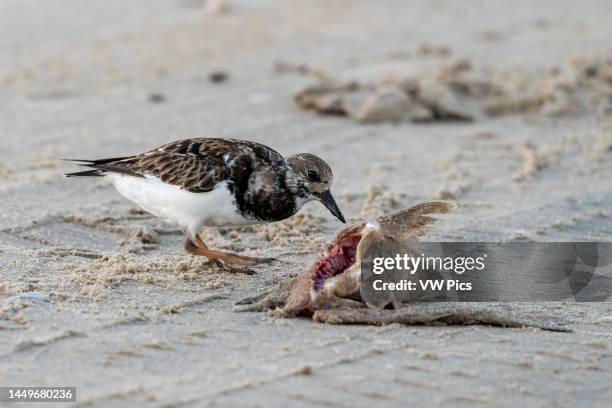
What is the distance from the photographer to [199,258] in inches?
221

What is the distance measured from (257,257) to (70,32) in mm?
6444

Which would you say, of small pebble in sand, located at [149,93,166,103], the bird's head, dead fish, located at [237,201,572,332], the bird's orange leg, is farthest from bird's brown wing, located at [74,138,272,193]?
small pebble in sand, located at [149,93,166,103]

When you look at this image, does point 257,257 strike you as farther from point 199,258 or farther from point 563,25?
point 563,25

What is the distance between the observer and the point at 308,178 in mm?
5496

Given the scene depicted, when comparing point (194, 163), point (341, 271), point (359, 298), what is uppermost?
point (194, 163)

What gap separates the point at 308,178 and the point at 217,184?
1.71 feet

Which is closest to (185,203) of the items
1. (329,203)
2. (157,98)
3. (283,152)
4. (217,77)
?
(329,203)

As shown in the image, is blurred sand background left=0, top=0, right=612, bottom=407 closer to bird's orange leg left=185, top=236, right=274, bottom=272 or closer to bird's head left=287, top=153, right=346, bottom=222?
bird's orange leg left=185, top=236, right=274, bottom=272

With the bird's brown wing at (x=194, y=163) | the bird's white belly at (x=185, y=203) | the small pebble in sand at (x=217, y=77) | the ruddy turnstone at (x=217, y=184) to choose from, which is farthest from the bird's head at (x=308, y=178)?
the small pebble in sand at (x=217, y=77)

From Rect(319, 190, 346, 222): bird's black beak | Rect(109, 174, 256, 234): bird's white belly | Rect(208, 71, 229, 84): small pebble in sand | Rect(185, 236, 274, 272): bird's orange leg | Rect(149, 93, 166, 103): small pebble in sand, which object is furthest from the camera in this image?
Rect(208, 71, 229, 84): small pebble in sand

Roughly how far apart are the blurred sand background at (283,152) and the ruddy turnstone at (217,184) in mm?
279

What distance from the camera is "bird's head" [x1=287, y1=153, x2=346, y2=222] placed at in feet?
17.9

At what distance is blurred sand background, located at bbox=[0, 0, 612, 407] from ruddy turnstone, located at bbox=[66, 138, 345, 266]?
28cm

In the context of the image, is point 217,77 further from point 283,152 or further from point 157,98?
point 283,152
